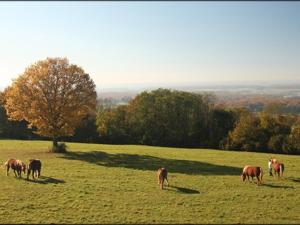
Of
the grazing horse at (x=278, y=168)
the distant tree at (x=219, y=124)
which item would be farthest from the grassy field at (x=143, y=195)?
the distant tree at (x=219, y=124)

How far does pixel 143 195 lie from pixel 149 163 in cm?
1571

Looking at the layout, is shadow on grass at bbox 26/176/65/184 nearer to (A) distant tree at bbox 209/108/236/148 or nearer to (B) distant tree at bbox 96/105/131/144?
(B) distant tree at bbox 96/105/131/144

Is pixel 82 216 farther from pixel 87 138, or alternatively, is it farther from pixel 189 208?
pixel 87 138

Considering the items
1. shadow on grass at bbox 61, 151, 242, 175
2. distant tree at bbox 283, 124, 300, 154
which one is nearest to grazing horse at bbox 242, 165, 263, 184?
shadow on grass at bbox 61, 151, 242, 175

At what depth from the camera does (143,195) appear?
26.2 meters

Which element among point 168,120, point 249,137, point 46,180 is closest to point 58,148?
point 46,180

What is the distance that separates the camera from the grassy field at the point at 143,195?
848 inches

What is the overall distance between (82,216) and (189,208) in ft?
21.6

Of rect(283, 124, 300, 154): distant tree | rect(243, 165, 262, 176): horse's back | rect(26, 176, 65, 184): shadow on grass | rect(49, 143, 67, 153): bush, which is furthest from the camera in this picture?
rect(283, 124, 300, 154): distant tree

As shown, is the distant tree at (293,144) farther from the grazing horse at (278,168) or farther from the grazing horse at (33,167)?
the grazing horse at (33,167)

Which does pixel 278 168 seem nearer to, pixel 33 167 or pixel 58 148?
pixel 33 167

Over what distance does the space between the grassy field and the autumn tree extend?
7822mm

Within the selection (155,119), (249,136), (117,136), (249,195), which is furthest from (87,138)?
(249,195)

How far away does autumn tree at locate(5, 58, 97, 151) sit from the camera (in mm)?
46938
